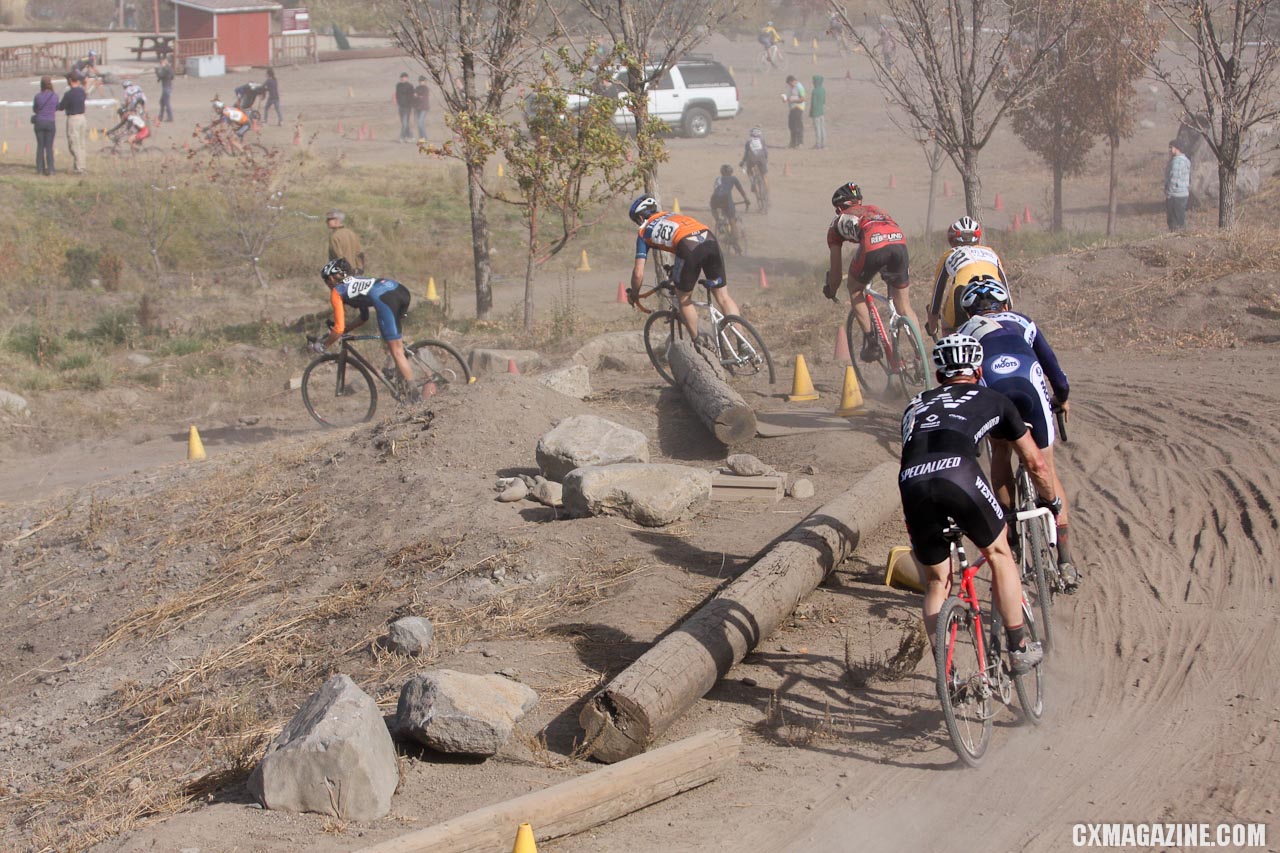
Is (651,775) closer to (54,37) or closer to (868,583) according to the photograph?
(868,583)

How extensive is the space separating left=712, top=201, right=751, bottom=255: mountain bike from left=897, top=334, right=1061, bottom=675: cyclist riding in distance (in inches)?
741

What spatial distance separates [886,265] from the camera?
1154 cm

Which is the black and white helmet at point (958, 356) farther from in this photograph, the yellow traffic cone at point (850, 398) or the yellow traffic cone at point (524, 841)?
the yellow traffic cone at point (850, 398)

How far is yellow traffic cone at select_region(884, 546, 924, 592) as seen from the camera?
7969 millimetres

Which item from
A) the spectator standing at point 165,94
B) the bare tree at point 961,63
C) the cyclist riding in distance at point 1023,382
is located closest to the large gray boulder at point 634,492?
the cyclist riding in distance at point 1023,382

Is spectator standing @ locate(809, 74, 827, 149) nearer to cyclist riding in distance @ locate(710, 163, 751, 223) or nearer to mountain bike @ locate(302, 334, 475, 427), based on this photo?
cyclist riding in distance @ locate(710, 163, 751, 223)

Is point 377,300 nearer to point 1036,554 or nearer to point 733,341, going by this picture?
point 733,341

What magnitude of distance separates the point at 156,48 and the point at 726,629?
49019 millimetres

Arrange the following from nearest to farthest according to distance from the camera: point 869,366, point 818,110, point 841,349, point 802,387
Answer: point 802,387
point 869,366
point 841,349
point 818,110

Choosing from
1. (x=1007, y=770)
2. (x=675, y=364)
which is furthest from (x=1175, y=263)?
(x=1007, y=770)

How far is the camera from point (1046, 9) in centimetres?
1725

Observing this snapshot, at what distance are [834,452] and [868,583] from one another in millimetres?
2553

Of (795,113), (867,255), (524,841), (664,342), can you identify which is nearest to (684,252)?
(664,342)

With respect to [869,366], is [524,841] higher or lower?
lower
